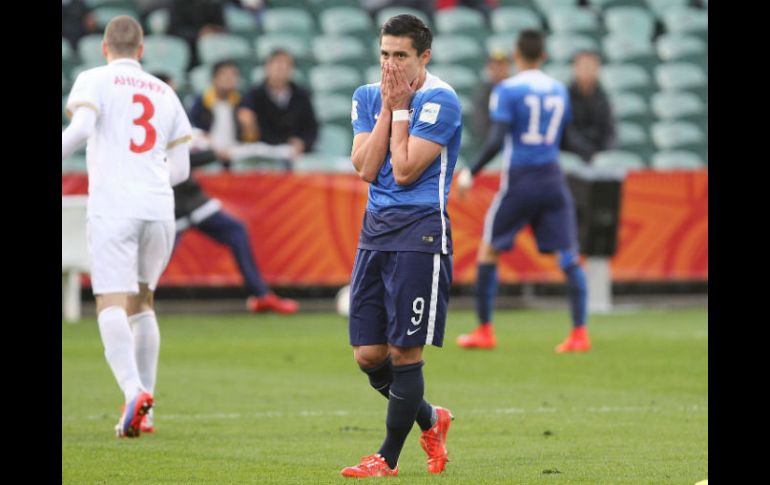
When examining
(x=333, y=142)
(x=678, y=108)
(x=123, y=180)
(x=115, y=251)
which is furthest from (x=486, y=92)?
(x=115, y=251)

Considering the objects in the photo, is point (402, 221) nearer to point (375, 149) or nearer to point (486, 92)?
point (375, 149)

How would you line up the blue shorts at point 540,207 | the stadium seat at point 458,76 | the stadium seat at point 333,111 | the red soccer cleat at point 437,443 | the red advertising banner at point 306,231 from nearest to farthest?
1. the red soccer cleat at point 437,443
2. the blue shorts at point 540,207
3. the red advertising banner at point 306,231
4. the stadium seat at point 333,111
5. the stadium seat at point 458,76

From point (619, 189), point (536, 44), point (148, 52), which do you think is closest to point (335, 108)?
point (148, 52)

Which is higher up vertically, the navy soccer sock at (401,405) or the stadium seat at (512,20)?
the stadium seat at (512,20)

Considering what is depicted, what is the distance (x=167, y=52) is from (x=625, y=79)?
21.2 feet

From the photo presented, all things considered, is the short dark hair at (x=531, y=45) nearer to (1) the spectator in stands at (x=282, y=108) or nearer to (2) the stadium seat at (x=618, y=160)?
(1) the spectator in stands at (x=282, y=108)

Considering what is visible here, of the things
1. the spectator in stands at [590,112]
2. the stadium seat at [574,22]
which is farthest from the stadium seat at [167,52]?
the stadium seat at [574,22]

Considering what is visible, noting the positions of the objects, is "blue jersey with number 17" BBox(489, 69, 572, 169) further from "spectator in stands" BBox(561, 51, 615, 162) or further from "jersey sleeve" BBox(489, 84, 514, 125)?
"spectator in stands" BBox(561, 51, 615, 162)

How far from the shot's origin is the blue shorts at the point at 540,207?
13.1 meters

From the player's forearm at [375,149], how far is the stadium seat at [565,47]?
15.4 metres

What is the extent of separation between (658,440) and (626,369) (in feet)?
12.2
